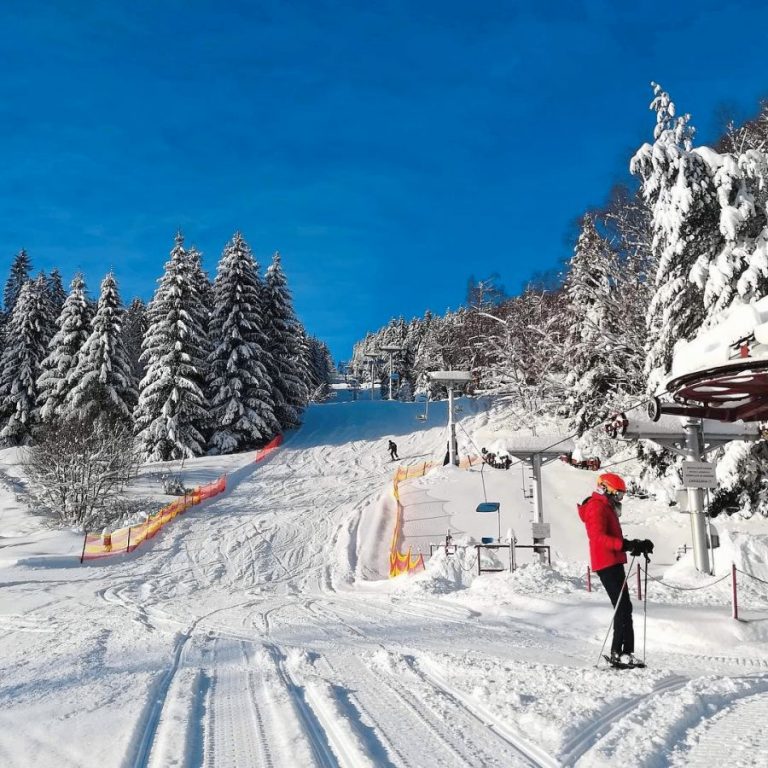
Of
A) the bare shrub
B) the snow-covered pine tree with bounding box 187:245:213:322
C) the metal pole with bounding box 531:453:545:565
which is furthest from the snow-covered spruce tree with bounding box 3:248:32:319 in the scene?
the metal pole with bounding box 531:453:545:565

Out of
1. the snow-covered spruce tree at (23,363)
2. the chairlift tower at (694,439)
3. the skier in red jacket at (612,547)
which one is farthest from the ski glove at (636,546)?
the snow-covered spruce tree at (23,363)

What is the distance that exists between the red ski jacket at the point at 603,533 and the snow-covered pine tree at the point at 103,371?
38.3 metres

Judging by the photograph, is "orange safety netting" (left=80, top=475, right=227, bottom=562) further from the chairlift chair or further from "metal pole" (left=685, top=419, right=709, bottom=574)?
the chairlift chair

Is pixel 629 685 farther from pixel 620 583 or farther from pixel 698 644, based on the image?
pixel 698 644

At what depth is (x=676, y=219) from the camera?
61.5 feet

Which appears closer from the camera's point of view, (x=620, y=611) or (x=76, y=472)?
(x=620, y=611)

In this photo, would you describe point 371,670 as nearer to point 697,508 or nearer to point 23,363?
point 697,508

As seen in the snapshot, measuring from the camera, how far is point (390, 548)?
75.1 ft

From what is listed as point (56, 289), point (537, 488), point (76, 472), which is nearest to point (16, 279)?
point (56, 289)

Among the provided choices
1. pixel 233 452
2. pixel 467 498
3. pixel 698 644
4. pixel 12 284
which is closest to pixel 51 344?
pixel 233 452

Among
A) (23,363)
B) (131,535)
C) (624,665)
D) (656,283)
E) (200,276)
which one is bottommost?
(131,535)

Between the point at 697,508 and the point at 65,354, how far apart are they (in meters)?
40.0

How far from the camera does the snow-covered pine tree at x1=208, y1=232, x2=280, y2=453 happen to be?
140ft

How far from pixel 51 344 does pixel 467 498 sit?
1191 inches
